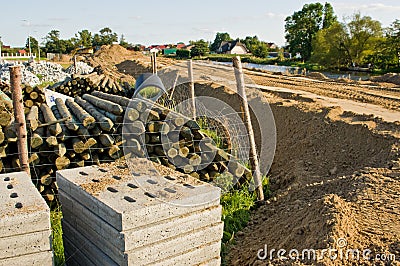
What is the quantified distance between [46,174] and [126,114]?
156cm

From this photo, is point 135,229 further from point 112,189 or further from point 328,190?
point 328,190

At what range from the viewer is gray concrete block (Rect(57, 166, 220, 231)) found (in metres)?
3.45

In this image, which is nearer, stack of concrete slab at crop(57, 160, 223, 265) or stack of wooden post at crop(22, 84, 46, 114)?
stack of concrete slab at crop(57, 160, 223, 265)

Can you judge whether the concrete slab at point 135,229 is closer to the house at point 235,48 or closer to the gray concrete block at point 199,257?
the gray concrete block at point 199,257

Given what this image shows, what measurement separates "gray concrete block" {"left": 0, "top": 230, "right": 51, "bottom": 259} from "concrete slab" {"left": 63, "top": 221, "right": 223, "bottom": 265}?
51 centimetres

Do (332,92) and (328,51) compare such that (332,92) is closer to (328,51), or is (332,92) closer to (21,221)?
(21,221)

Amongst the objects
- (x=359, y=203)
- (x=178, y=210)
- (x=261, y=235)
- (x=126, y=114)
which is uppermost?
(x=126, y=114)

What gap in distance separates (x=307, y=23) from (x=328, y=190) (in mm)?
68061

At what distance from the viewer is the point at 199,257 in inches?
153

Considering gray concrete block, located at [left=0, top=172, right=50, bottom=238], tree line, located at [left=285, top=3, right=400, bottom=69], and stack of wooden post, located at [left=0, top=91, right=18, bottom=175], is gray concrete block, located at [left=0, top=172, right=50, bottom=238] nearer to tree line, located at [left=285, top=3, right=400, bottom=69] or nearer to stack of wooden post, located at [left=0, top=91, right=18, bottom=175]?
stack of wooden post, located at [left=0, top=91, right=18, bottom=175]

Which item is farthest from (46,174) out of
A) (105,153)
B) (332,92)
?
(332,92)

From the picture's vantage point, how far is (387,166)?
6980 millimetres

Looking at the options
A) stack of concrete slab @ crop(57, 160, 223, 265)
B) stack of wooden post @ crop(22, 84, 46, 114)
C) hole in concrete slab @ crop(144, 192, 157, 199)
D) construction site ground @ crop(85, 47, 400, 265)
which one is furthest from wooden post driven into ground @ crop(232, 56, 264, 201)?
stack of wooden post @ crop(22, 84, 46, 114)

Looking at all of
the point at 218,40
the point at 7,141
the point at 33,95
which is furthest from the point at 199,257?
the point at 218,40
